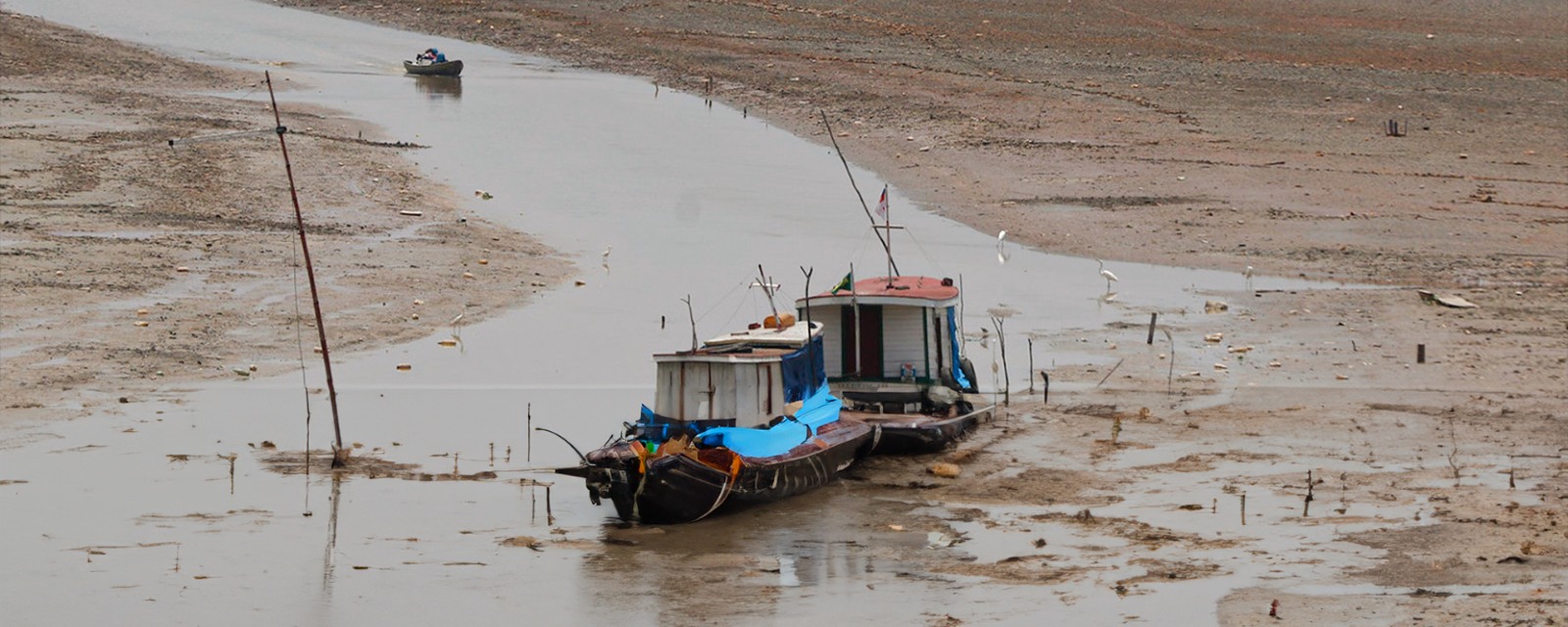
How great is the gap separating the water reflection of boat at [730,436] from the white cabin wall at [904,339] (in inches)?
54.8

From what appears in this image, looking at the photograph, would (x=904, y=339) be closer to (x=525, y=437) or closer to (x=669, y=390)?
(x=669, y=390)

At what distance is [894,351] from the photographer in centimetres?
2319

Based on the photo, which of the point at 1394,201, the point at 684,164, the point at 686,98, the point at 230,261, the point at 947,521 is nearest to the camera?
the point at 947,521

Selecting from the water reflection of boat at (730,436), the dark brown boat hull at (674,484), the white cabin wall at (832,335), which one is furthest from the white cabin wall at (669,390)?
the white cabin wall at (832,335)

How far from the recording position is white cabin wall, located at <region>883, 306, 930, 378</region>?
2303 cm

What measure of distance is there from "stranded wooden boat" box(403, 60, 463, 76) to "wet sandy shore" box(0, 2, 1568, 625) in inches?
167

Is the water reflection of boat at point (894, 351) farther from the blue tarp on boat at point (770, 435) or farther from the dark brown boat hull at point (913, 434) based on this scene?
the blue tarp on boat at point (770, 435)

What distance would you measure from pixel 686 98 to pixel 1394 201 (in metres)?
19.8

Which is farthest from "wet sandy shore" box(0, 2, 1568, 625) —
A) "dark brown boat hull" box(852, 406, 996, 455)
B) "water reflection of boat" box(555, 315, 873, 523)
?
"water reflection of boat" box(555, 315, 873, 523)

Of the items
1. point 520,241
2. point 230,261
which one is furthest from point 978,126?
point 230,261

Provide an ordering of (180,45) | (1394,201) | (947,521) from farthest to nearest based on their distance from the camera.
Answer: (180,45)
(1394,201)
(947,521)

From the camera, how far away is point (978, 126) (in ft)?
142

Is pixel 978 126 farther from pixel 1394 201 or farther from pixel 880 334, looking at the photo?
pixel 880 334

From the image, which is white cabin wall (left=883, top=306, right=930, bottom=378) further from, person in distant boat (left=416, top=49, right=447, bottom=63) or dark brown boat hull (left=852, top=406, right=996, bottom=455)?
person in distant boat (left=416, top=49, right=447, bottom=63)
